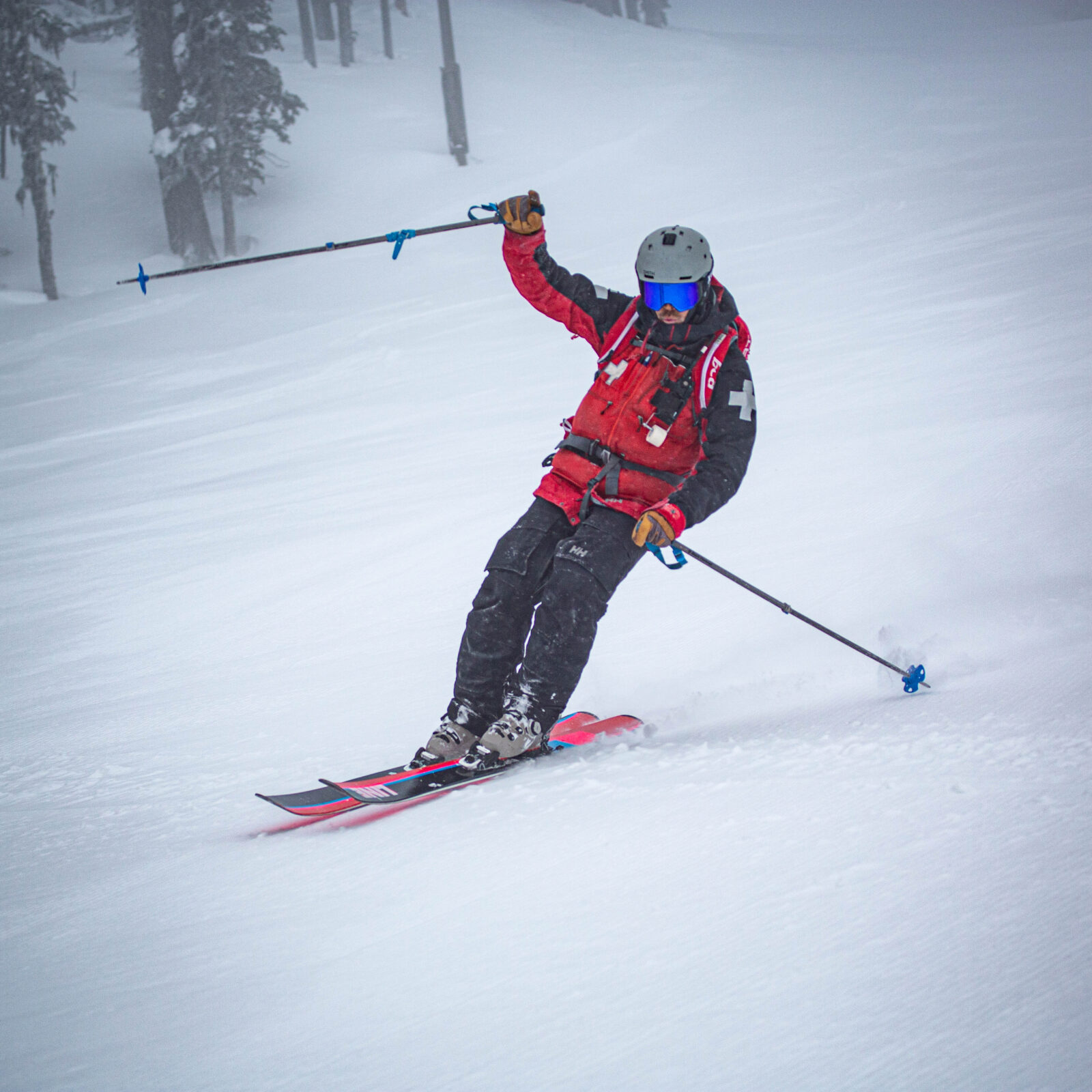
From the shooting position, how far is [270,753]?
3516mm

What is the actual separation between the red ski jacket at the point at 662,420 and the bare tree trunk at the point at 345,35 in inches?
1338

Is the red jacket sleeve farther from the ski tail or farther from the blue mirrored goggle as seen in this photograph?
the ski tail

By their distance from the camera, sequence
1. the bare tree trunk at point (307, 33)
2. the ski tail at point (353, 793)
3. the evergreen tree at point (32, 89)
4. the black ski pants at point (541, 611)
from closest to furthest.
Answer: the ski tail at point (353, 793) → the black ski pants at point (541, 611) → the evergreen tree at point (32, 89) → the bare tree trunk at point (307, 33)

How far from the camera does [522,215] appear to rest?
3.46 metres

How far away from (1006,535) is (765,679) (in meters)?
1.75

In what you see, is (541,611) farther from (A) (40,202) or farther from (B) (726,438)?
(A) (40,202)

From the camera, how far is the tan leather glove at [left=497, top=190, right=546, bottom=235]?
3449 mm

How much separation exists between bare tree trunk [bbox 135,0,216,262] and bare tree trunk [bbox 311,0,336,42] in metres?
14.6

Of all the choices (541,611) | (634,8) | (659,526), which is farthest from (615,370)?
(634,8)

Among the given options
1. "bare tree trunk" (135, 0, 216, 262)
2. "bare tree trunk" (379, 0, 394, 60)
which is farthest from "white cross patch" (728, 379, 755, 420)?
"bare tree trunk" (379, 0, 394, 60)

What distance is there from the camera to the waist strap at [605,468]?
3273 mm

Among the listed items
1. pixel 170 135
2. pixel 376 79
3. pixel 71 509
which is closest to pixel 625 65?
pixel 376 79

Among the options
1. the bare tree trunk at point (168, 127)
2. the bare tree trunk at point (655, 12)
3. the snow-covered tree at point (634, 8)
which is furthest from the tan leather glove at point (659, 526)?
the bare tree trunk at point (655, 12)

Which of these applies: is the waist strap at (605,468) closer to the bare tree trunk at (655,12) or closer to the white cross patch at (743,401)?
the white cross patch at (743,401)
